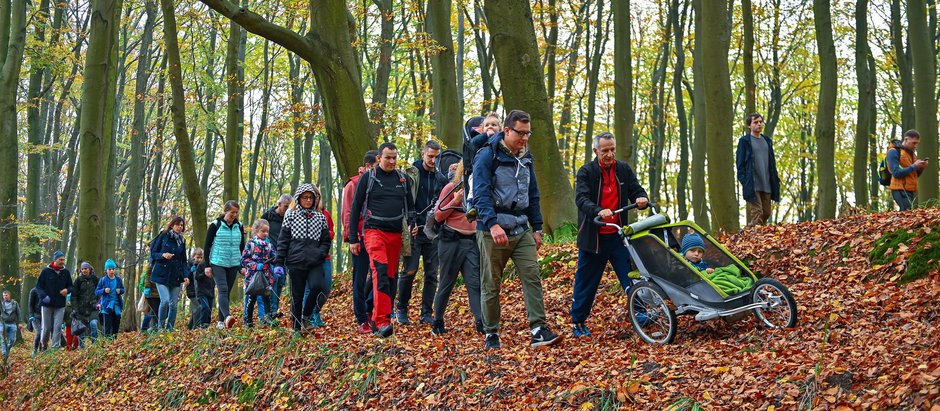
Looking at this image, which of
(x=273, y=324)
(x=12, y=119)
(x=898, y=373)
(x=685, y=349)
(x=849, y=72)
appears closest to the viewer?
(x=898, y=373)

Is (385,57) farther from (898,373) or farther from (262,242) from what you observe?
(898,373)

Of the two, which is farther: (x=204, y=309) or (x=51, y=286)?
(x=51, y=286)

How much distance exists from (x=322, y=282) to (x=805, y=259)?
18.1 ft

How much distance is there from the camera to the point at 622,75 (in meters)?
18.6

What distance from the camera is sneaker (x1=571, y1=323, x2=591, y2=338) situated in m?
8.69

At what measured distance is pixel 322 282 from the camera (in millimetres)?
10273

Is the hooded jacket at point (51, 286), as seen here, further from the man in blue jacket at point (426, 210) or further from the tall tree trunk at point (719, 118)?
the tall tree trunk at point (719, 118)

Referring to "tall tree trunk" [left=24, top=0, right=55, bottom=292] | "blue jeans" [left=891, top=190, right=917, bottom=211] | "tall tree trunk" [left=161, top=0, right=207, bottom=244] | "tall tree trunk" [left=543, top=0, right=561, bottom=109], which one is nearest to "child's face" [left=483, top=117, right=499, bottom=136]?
"blue jeans" [left=891, top=190, right=917, bottom=211]

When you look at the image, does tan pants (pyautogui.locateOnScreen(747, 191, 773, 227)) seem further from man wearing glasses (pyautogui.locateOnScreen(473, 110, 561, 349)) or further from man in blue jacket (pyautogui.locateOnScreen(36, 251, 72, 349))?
man in blue jacket (pyautogui.locateOnScreen(36, 251, 72, 349))

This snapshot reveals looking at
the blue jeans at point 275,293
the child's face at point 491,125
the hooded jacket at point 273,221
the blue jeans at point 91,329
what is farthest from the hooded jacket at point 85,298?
the child's face at point 491,125

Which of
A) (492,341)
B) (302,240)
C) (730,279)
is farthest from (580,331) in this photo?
(302,240)

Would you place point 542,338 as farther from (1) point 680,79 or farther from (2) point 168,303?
(1) point 680,79

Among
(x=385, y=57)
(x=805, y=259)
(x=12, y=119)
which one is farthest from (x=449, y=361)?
(x=12, y=119)

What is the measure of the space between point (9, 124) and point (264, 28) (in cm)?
1005
